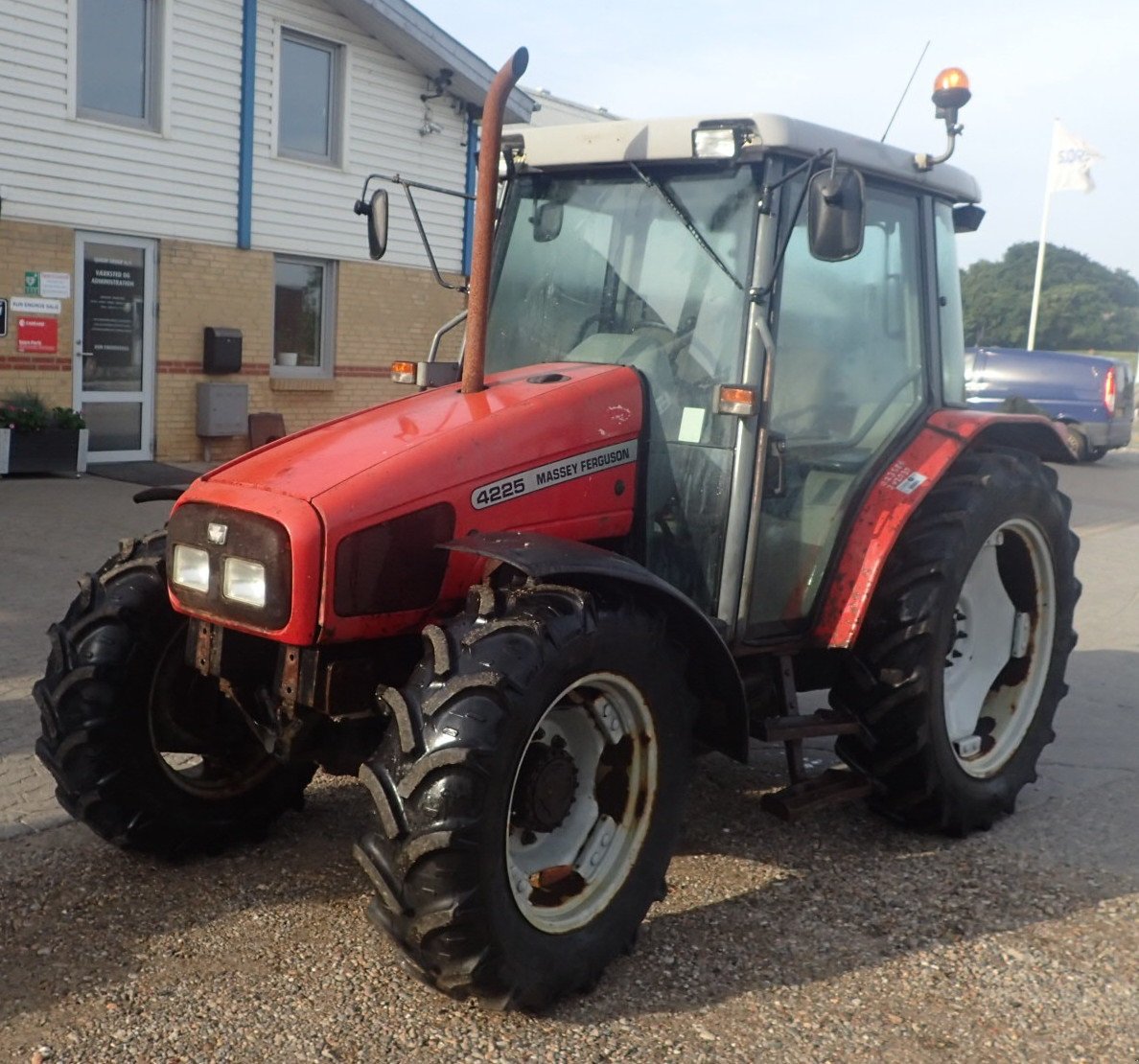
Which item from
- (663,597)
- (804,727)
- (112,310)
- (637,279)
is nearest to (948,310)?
(637,279)

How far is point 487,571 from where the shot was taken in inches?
131

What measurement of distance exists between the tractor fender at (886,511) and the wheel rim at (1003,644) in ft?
1.50

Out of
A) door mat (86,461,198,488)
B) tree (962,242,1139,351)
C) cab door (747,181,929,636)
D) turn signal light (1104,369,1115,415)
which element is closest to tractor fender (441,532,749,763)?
cab door (747,181,929,636)

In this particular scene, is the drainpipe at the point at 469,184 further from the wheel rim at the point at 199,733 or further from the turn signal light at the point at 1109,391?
the wheel rim at the point at 199,733

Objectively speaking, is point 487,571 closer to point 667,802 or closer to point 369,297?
point 667,802

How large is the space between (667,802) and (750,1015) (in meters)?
0.56

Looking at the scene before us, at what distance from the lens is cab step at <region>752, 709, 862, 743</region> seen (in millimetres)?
4039

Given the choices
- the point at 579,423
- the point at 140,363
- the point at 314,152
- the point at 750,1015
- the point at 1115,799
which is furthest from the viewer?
the point at 314,152

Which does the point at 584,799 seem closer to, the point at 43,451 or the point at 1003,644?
the point at 1003,644

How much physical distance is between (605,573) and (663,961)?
3.50 ft

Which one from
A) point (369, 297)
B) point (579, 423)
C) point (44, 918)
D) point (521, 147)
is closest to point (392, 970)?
point (44, 918)

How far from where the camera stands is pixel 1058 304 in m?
50.7

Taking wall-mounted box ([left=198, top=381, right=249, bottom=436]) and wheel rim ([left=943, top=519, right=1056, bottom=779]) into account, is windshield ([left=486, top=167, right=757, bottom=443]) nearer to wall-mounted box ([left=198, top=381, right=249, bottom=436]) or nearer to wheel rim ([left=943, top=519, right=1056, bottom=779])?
wheel rim ([left=943, top=519, right=1056, bottom=779])

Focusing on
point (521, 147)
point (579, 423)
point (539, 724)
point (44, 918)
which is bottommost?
point (44, 918)
